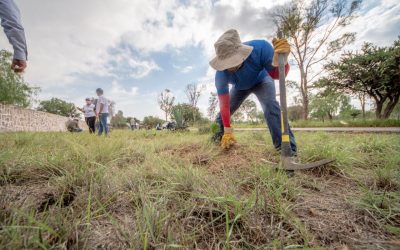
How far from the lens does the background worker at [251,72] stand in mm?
2029

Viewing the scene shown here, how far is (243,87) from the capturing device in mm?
2434

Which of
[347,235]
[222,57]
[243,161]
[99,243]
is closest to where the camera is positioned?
[99,243]

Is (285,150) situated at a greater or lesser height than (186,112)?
lesser

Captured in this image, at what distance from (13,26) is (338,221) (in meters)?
2.95

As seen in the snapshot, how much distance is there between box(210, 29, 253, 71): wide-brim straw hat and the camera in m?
2.03

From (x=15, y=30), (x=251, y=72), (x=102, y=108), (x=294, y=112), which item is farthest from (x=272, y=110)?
(x=294, y=112)

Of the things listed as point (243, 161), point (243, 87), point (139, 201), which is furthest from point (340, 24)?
point (139, 201)

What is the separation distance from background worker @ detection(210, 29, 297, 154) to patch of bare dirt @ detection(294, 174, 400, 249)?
85 cm

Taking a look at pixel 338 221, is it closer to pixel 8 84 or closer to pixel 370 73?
pixel 370 73

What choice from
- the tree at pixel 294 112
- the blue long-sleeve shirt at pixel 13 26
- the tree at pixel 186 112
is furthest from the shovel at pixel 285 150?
the tree at pixel 294 112

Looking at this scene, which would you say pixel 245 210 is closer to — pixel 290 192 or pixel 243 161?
pixel 290 192

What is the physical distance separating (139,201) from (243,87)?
1.97 metres

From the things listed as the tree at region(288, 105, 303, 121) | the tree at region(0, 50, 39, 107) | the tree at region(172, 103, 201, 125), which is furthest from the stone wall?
the tree at region(288, 105, 303, 121)

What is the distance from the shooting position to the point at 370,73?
12977 millimetres
